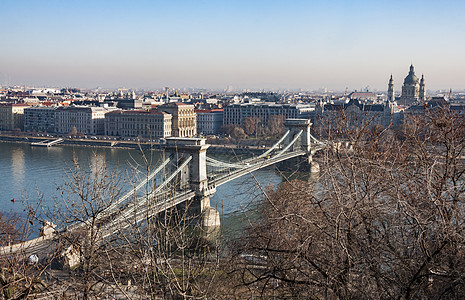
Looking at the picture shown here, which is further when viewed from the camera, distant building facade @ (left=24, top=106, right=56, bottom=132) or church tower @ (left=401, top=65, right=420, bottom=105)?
church tower @ (left=401, top=65, right=420, bottom=105)

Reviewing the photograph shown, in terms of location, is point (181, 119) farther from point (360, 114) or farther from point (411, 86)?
point (411, 86)

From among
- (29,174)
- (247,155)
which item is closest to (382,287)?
(29,174)

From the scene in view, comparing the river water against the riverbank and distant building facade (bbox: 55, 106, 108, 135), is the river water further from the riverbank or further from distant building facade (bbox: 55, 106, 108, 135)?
distant building facade (bbox: 55, 106, 108, 135)

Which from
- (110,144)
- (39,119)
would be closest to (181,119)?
(110,144)

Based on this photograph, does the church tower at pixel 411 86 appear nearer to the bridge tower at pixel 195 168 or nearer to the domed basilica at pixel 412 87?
the domed basilica at pixel 412 87

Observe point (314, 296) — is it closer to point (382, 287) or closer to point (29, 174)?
point (382, 287)

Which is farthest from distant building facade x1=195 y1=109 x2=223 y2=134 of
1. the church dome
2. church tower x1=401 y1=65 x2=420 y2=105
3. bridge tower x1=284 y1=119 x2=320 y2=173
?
the church dome
